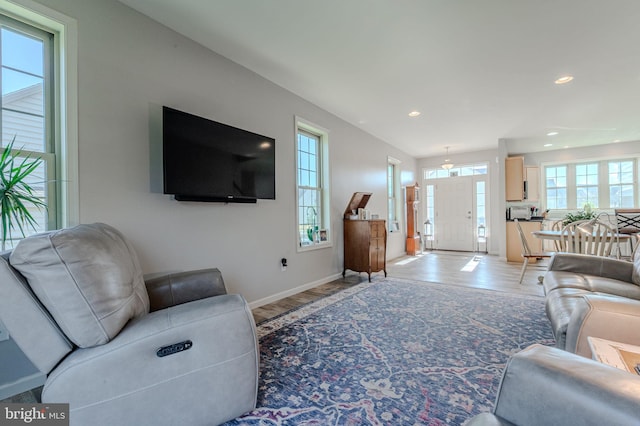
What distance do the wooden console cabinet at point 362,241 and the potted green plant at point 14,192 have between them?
3467 millimetres

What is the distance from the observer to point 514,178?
20.0 feet

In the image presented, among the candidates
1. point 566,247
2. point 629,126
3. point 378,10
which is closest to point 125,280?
point 378,10

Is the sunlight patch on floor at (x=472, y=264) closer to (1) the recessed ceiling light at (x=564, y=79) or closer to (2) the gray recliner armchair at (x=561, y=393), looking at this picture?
(1) the recessed ceiling light at (x=564, y=79)

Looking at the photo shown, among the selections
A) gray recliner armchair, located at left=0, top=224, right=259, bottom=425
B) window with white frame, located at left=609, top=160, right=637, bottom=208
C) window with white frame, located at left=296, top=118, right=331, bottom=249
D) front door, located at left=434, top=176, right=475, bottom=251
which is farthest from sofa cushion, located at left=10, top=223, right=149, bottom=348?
window with white frame, located at left=609, top=160, right=637, bottom=208

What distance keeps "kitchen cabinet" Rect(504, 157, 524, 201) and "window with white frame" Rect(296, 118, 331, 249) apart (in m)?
4.43

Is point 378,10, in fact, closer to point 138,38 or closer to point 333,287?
point 138,38

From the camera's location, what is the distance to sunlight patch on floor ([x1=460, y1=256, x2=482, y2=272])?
5066 mm

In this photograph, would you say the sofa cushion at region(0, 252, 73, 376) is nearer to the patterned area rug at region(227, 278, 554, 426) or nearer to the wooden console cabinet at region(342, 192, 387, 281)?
the patterned area rug at region(227, 278, 554, 426)

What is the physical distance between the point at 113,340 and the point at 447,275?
457cm

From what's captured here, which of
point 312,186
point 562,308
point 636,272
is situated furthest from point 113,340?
point 636,272

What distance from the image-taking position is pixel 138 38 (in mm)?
2180

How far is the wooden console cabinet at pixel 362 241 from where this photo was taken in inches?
164

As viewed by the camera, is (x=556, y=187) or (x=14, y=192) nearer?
(x=14, y=192)

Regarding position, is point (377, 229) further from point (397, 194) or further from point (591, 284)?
point (397, 194)
